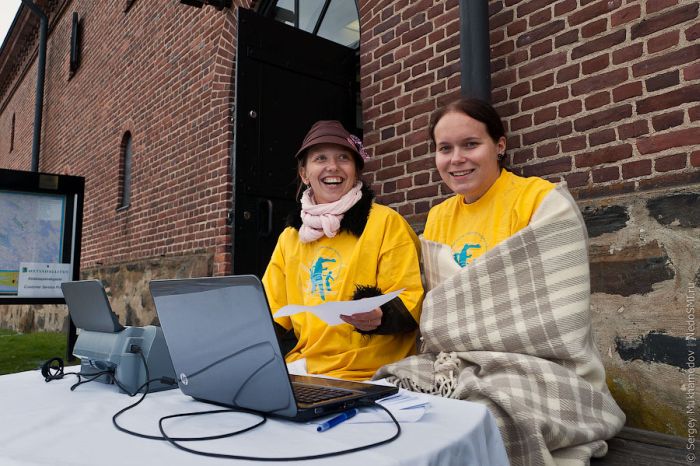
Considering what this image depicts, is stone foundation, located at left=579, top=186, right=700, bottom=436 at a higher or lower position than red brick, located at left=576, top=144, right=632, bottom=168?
lower

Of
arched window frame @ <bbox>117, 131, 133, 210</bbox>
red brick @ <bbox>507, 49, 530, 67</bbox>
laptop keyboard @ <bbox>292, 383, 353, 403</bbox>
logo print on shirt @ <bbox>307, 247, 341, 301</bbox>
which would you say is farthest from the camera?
arched window frame @ <bbox>117, 131, 133, 210</bbox>

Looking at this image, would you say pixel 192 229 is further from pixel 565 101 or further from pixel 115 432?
pixel 115 432

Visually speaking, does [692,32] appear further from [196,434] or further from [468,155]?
[196,434]

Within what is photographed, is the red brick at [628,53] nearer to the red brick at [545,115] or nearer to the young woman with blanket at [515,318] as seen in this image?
the red brick at [545,115]

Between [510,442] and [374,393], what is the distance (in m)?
0.44

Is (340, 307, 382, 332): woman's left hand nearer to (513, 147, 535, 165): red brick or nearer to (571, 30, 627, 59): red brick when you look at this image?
(513, 147, 535, 165): red brick

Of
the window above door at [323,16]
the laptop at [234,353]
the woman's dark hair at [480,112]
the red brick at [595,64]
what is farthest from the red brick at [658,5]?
the window above door at [323,16]

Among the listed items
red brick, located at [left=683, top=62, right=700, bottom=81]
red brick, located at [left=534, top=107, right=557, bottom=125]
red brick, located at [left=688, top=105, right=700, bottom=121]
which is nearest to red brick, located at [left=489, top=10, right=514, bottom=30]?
red brick, located at [left=534, top=107, right=557, bottom=125]

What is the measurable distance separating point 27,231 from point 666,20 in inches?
167

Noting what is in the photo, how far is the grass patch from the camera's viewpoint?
452 centimetres

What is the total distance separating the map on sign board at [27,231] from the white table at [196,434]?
3.04m

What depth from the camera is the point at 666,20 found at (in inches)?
86.4

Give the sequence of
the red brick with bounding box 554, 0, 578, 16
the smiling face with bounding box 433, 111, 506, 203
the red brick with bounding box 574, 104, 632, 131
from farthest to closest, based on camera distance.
→ 1. the red brick with bounding box 554, 0, 578, 16
2. the red brick with bounding box 574, 104, 632, 131
3. the smiling face with bounding box 433, 111, 506, 203

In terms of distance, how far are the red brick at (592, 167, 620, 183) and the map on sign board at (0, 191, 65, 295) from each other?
379 centimetres
